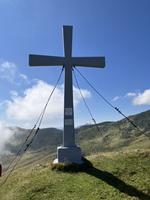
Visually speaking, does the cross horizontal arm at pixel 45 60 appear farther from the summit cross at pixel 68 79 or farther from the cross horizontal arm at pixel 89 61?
the cross horizontal arm at pixel 89 61

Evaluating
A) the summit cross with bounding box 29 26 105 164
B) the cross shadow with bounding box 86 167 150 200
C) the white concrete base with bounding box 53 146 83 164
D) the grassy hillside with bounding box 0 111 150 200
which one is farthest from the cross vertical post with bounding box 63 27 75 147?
the cross shadow with bounding box 86 167 150 200

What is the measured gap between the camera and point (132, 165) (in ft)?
87.7

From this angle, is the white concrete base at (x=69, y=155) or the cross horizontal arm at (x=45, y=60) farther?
the cross horizontal arm at (x=45, y=60)

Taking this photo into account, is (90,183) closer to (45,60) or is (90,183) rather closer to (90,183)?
(90,183)

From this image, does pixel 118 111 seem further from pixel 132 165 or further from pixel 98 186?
pixel 98 186

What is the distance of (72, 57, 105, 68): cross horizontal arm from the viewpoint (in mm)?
29078

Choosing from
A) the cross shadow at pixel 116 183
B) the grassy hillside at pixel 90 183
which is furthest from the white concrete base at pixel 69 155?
the cross shadow at pixel 116 183

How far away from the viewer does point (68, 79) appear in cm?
2839

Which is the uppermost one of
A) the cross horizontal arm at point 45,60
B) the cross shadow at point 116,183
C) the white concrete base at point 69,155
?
the cross horizontal arm at point 45,60

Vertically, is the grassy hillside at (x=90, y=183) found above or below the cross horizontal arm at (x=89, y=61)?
below

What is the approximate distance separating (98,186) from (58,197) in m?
2.78

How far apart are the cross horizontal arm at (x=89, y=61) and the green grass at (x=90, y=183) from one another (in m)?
7.73

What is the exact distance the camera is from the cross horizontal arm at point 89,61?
2908 centimetres

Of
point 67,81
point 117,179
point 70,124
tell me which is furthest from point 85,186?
point 67,81
